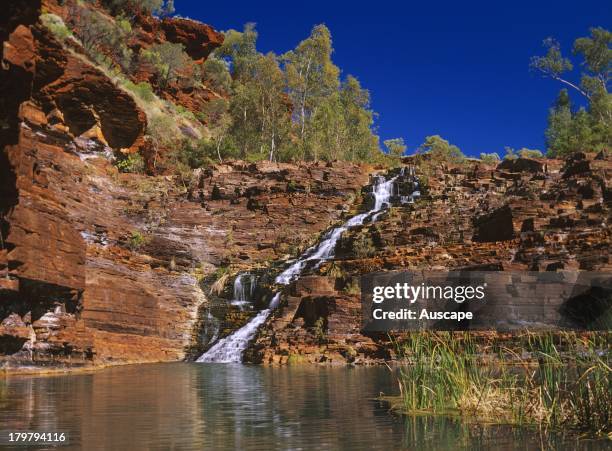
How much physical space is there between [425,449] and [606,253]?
2262cm

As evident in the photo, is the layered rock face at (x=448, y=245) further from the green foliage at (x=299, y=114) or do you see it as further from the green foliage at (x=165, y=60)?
the green foliage at (x=165, y=60)

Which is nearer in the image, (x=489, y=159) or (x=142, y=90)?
(x=142, y=90)

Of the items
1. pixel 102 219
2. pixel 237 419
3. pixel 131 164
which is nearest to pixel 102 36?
pixel 131 164

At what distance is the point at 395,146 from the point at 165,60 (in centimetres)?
3602

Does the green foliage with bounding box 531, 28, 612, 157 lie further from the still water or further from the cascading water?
the still water

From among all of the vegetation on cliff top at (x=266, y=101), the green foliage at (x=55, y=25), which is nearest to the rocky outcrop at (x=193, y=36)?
the vegetation on cliff top at (x=266, y=101)

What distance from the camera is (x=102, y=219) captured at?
34.9m

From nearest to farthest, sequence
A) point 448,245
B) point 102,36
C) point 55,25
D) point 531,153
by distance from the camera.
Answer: point 448,245, point 55,25, point 102,36, point 531,153

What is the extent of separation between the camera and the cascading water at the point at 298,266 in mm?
29297

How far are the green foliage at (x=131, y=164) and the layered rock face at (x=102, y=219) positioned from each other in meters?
1.19

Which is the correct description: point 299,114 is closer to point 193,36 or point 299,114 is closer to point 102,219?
point 193,36

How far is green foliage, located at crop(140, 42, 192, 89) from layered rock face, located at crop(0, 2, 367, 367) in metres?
31.0

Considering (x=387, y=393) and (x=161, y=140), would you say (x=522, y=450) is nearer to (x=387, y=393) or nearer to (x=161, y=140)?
(x=387, y=393)

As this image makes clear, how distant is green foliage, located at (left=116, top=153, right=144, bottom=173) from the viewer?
47.2 metres
